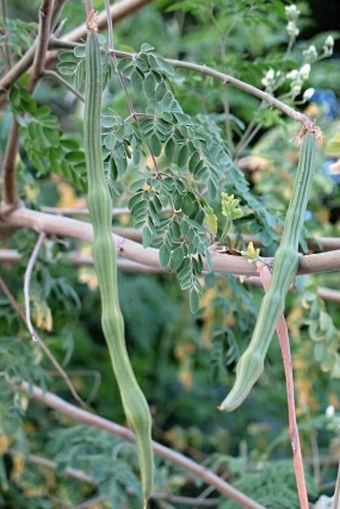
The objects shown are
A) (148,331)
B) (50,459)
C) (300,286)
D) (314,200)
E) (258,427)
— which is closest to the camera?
(300,286)

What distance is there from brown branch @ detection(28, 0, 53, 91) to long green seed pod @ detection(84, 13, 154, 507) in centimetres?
22

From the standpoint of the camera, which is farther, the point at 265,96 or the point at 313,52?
the point at 313,52

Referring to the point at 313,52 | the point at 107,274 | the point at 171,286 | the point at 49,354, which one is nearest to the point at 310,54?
the point at 313,52

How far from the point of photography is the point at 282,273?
1.96 feet

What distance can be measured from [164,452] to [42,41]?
1.86 ft

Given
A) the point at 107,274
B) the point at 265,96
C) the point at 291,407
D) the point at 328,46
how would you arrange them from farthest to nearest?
the point at 328,46
the point at 265,96
the point at 291,407
the point at 107,274

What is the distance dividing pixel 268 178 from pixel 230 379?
525 mm

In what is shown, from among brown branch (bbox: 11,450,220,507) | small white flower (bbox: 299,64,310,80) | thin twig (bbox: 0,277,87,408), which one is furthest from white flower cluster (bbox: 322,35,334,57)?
brown branch (bbox: 11,450,220,507)

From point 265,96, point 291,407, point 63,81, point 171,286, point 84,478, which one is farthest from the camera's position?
point 171,286

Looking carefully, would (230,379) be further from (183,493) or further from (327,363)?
(183,493)

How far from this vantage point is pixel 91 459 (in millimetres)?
1258

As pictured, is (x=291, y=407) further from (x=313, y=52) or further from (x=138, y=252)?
(x=313, y=52)

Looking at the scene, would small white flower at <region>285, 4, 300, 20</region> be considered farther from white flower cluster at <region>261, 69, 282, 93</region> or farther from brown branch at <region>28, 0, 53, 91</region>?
brown branch at <region>28, 0, 53, 91</region>

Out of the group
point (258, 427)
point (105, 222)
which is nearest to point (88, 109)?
point (105, 222)
